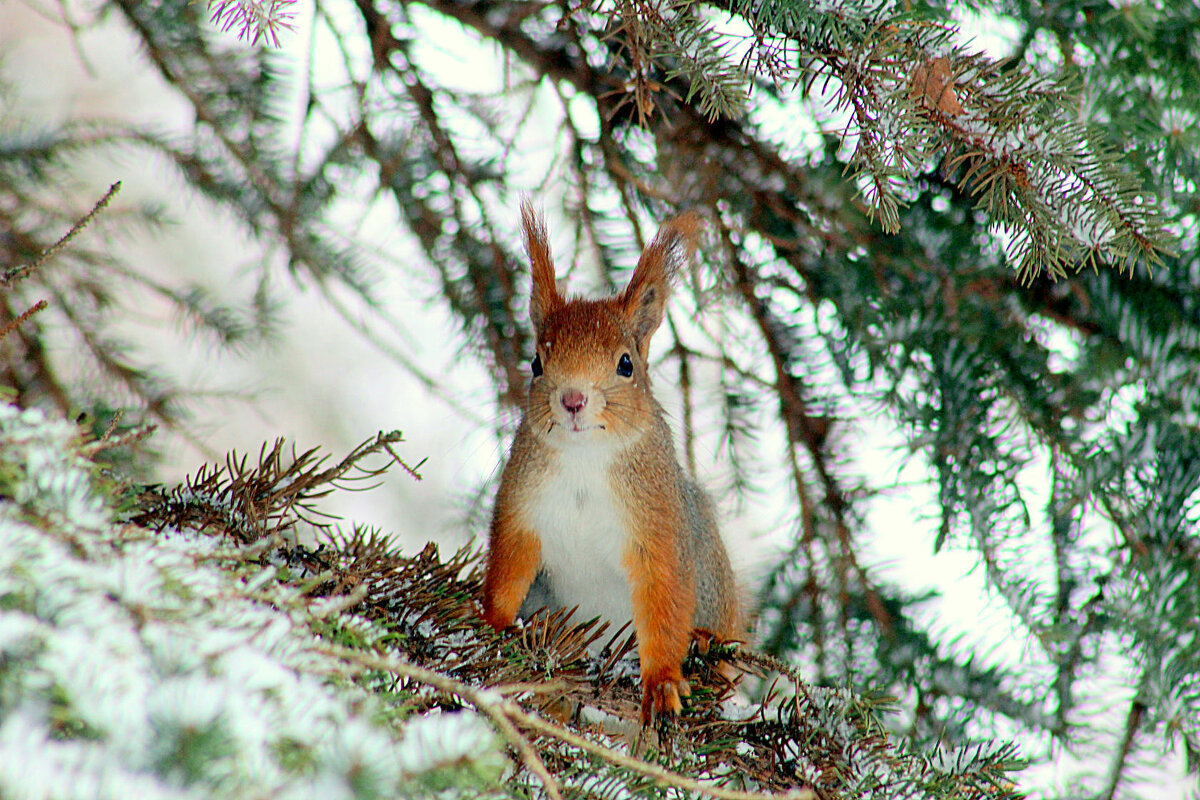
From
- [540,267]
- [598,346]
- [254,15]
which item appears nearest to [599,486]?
[598,346]

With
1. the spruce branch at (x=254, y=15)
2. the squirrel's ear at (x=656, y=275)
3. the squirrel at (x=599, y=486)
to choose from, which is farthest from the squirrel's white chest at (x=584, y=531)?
the spruce branch at (x=254, y=15)

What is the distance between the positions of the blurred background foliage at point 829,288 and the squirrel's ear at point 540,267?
0.05 m

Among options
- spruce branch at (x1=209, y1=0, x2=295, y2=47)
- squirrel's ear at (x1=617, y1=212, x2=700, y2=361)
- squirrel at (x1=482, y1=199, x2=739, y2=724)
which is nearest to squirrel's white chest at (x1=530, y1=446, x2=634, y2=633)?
squirrel at (x1=482, y1=199, x2=739, y2=724)

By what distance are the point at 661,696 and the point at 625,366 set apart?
1.35ft

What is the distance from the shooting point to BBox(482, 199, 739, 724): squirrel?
3.31 ft

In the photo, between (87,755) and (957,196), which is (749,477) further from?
(87,755)

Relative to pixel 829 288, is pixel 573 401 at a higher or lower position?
lower

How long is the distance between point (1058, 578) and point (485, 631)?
0.70 metres

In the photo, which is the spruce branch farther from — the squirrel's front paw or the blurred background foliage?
the squirrel's front paw

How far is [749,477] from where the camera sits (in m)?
1.30

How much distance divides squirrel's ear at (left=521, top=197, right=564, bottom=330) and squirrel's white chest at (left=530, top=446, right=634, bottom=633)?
0.64 feet

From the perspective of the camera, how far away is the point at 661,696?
2.64 ft

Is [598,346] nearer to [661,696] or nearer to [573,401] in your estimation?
[573,401]

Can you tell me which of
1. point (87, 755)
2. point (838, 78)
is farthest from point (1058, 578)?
point (87, 755)
